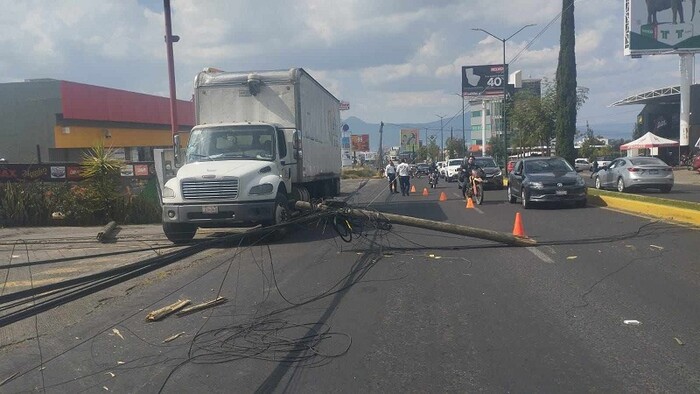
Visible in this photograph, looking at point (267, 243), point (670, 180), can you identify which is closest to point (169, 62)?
point (267, 243)

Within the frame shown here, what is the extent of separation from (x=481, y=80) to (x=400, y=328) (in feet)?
355

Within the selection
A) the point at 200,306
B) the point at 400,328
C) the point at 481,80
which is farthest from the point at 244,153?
the point at 481,80

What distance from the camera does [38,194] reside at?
17641mm

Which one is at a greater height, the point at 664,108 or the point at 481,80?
the point at 481,80

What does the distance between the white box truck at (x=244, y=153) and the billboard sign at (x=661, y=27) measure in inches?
1820

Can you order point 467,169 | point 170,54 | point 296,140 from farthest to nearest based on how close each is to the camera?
point 467,169 → point 170,54 → point 296,140

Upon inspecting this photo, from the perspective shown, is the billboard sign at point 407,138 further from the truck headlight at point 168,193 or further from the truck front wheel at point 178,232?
the truck headlight at point 168,193

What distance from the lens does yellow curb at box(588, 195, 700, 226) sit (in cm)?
1387

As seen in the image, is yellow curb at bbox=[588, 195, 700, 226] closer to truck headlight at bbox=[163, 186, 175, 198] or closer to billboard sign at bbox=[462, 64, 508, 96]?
truck headlight at bbox=[163, 186, 175, 198]

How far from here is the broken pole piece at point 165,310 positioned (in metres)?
7.05

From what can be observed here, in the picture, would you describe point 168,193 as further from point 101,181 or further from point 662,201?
point 662,201

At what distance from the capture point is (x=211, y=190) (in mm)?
12867

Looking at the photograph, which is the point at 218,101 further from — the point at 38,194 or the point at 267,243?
the point at 38,194

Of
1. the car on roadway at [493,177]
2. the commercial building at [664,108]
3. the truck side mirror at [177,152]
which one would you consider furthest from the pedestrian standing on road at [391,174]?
the commercial building at [664,108]
